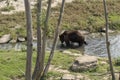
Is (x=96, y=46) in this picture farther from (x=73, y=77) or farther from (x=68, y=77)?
(x=68, y=77)

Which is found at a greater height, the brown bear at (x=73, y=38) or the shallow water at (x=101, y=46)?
the brown bear at (x=73, y=38)

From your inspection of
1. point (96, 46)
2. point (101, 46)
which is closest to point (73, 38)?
point (96, 46)

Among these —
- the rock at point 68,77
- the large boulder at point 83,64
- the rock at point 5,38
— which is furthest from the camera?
the rock at point 5,38

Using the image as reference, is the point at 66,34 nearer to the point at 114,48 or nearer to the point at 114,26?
the point at 114,48

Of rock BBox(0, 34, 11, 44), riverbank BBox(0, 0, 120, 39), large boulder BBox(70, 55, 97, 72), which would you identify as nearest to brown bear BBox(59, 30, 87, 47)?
riverbank BBox(0, 0, 120, 39)

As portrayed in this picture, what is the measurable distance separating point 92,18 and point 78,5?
316 centimetres

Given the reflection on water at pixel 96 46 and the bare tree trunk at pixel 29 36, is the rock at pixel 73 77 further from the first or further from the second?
the reflection on water at pixel 96 46

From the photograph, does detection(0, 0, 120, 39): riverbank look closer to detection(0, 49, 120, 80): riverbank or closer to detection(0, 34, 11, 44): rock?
detection(0, 34, 11, 44): rock

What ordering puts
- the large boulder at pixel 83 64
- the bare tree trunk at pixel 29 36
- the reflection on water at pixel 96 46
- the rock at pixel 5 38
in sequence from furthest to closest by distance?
the rock at pixel 5 38 → the reflection on water at pixel 96 46 → the large boulder at pixel 83 64 → the bare tree trunk at pixel 29 36

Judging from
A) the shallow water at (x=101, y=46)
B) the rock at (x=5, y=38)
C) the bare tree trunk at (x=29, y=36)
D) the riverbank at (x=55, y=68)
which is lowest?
the shallow water at (x=101, y=46)

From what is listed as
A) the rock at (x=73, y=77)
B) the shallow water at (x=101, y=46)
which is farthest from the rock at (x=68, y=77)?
the shallow water at (x=101, y=46)

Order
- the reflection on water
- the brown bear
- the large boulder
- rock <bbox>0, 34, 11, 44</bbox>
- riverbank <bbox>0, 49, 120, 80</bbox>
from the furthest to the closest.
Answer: rock <bbox>0, 34, 11, 44</bbox>
the brown bear
the reflection on water
the large boulder
riverbank <bbox>0, 49, 120, 80</bbox>

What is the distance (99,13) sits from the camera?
31.1m

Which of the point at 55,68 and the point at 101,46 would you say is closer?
the point at 55,68
